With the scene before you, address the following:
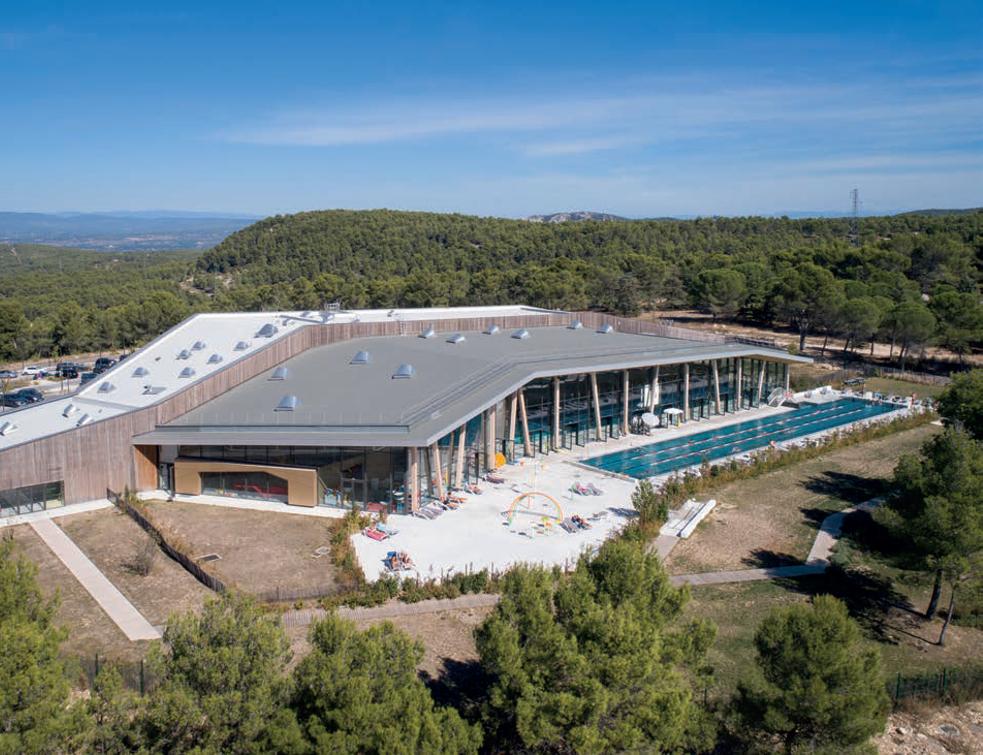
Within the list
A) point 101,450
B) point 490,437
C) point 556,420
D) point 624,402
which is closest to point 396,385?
point 490,437

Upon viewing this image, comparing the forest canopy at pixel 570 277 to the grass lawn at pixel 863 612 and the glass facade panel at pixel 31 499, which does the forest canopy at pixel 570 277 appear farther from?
the glass facade panel at pixel 31 499

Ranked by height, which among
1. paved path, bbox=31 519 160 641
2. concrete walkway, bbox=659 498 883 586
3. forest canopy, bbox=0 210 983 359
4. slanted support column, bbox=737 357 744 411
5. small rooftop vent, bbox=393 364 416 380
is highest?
forest canopy, bbox=0 210 983 359

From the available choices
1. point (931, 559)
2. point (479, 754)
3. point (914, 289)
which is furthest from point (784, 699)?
point (914, 289)

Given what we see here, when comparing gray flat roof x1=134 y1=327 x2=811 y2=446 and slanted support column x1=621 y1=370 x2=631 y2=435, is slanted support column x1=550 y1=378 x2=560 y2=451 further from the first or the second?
slanted support column x1=621 y1=370 x2=631 y2=435

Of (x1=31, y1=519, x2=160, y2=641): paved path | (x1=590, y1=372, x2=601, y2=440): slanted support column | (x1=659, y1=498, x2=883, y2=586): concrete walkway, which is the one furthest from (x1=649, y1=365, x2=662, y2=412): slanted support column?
(x1=31, y1=519, x2=160, y2=641): paved path

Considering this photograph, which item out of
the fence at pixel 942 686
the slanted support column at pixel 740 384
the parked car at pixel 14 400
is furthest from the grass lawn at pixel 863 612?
the parked car at pixel 14 400
